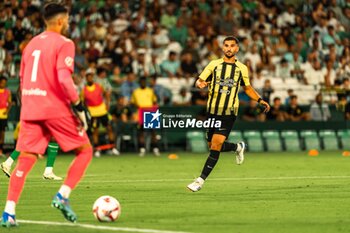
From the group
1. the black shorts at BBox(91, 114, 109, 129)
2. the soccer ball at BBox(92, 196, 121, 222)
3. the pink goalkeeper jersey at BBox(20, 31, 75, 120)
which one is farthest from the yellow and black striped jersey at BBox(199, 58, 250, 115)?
the black shorts at BBox(91, 114, 109, 129)

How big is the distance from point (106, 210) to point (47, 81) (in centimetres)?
160

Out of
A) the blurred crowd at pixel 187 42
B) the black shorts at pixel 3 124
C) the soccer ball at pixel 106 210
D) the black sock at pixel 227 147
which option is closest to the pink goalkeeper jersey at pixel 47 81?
the soccer ball at pixel 106 210

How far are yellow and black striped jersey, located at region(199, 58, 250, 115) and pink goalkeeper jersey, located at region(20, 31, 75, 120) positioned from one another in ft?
19.3

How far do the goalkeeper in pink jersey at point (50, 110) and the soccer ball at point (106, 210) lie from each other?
→ 494 mm

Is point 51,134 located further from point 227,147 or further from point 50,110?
point 227,147

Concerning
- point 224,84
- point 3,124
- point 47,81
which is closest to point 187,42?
point 3,124

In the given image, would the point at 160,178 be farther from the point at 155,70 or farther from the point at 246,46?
the point at 246,46

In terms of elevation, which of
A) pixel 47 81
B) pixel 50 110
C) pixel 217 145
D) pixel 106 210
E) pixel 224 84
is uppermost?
pixel 47 81

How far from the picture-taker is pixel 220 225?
443 inches

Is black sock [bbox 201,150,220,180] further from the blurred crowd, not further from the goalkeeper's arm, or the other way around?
the blurred crowd

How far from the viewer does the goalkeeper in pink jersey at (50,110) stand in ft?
36.0

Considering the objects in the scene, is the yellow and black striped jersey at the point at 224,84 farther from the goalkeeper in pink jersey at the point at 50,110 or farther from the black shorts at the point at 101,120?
the black shorts at the point at 101,120

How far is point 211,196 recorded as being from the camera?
1520 cm

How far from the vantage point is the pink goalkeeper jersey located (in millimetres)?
10969
